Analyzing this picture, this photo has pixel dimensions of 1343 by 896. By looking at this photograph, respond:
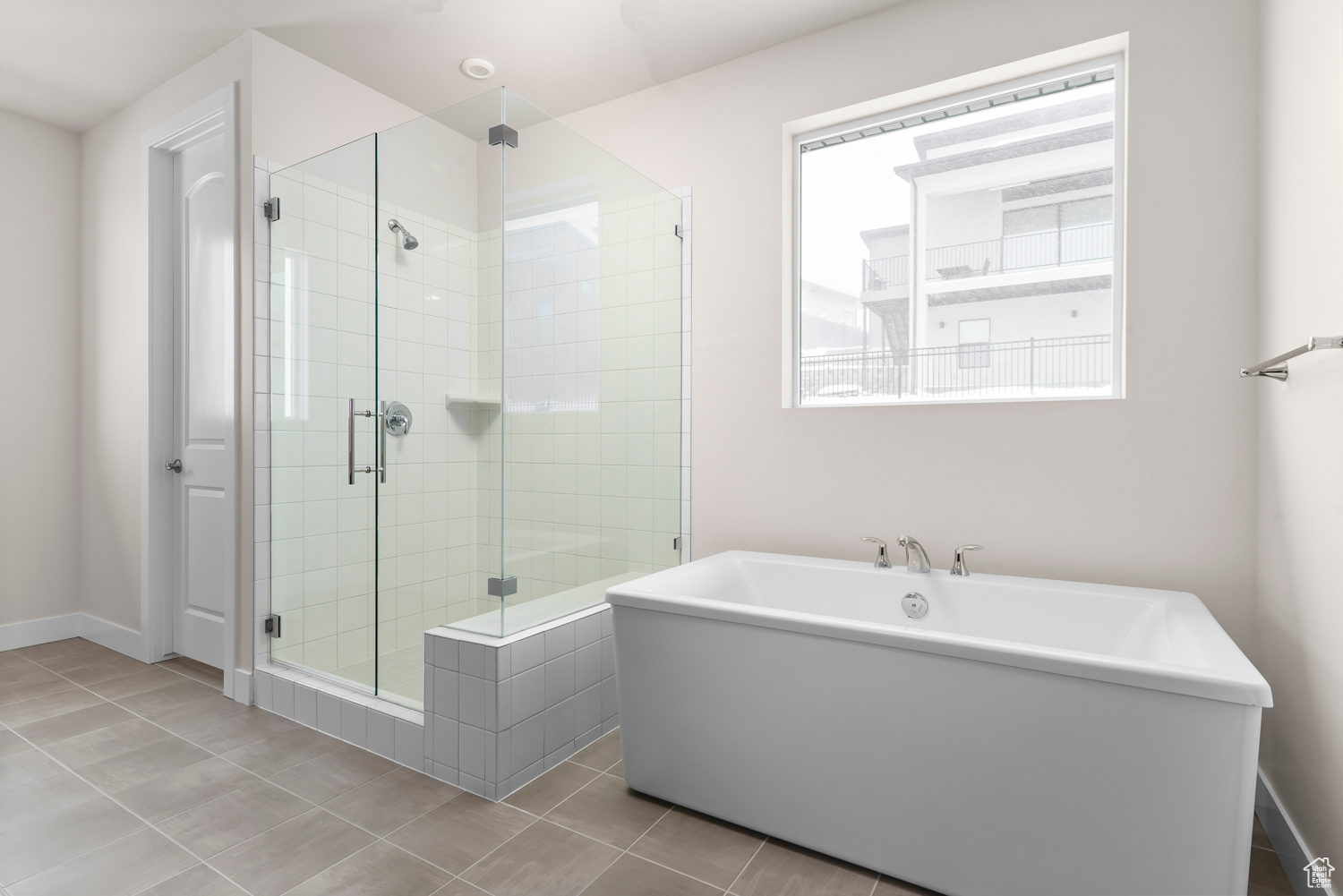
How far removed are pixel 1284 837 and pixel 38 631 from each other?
5111 mm

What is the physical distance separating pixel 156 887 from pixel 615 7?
9.76ft

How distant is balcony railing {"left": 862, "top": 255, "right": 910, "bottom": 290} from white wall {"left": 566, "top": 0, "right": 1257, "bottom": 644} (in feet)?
1.20

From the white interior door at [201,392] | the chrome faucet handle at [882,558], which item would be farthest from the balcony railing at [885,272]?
the white interior door at [201,392]

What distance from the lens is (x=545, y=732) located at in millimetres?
2055

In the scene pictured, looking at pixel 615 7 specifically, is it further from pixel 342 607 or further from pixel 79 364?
pixel 79 364

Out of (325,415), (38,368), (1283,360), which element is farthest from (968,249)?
(38,368)

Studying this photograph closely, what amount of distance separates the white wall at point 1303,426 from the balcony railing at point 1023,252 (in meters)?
0.44

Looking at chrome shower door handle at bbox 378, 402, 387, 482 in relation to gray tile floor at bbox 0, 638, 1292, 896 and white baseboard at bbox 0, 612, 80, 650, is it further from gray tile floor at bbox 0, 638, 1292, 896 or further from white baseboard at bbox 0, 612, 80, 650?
white baseboard at bbox 0, 612, 80, 650

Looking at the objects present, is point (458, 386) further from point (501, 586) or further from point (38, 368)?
point (38, 368)

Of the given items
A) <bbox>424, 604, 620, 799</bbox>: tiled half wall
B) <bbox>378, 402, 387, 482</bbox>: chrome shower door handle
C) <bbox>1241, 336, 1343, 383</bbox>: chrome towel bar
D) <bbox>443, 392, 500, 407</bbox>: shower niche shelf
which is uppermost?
<bbox>1241, 336, 1343, 383</bbox>: chrome towel bar

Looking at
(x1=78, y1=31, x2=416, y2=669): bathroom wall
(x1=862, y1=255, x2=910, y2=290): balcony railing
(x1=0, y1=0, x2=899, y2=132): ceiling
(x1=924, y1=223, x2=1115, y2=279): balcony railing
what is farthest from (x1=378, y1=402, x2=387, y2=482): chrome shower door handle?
(x1=924, y1=223, x2=1115, y2=279): balcony railing

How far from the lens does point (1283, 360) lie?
148cm

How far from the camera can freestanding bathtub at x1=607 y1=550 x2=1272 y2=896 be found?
4.05 ft

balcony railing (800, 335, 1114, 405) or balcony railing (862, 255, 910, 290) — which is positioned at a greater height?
balcony railing (862, 255, 910, 290)
